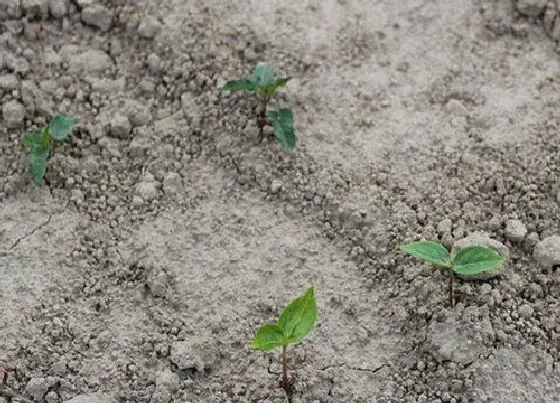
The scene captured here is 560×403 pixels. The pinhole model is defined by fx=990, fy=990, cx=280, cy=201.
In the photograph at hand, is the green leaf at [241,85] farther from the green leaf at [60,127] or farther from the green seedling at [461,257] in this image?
the green seedling at [461,257]

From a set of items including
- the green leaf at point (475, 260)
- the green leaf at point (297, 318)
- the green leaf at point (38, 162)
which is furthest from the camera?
the green leaf at point (38, 162)

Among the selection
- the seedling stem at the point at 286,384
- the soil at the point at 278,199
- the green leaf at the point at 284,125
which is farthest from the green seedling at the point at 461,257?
the green leaf at the point at 284,125

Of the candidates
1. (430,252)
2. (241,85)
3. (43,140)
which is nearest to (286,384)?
(430,252)

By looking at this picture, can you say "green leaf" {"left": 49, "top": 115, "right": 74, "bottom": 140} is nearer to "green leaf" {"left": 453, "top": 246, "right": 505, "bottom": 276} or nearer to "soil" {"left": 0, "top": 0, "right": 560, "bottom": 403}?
"soil" {"left": 0, "top": 0, "right": 560, "bottom": 403}

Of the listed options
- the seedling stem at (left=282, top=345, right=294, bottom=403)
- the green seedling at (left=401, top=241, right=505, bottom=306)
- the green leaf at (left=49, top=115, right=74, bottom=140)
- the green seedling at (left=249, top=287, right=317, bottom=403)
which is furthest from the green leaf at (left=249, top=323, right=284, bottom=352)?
the green leaf at (left=49, top=115, right=74, bottom=140)

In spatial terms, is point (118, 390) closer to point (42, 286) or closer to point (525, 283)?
point (42, 286)

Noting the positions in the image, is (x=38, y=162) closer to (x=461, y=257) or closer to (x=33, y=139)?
(x=33, y=139)

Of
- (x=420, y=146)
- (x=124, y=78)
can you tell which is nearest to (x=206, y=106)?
(x=124, y=78)
